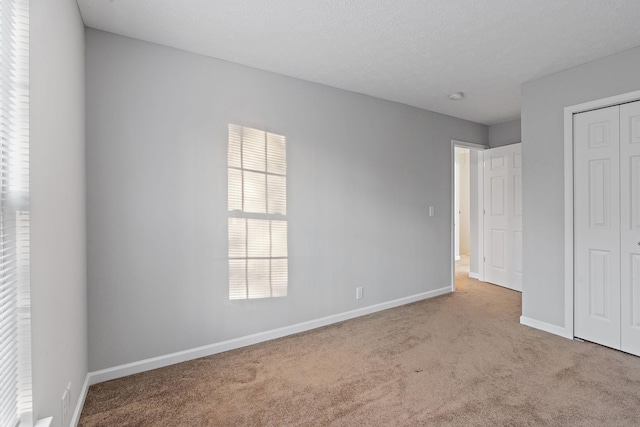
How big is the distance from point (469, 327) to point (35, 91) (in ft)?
11.9

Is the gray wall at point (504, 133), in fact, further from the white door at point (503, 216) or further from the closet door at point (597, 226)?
the closet door at point (597, 226)

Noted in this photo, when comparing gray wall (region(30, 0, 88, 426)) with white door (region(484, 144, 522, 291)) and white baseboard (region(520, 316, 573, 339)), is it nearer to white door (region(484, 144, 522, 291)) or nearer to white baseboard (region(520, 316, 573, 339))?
white baseboard (region(520, 316, 573, 339))

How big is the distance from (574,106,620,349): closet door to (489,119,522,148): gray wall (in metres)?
1.83

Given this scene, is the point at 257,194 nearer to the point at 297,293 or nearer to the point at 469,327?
the point at 297,293

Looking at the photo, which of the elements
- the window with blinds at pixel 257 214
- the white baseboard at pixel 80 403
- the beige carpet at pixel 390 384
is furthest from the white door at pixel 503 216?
the white baseboard at pixel 80 403

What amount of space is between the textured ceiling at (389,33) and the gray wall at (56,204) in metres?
0.61

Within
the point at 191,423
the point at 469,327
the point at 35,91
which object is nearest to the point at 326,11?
the point at 35,91

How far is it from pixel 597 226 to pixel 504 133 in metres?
2.40

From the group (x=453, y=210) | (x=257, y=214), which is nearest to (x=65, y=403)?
(x=257, y=214)

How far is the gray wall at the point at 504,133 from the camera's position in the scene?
466 cm

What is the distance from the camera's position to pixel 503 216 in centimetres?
477

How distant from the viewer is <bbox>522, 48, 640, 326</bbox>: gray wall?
294cm

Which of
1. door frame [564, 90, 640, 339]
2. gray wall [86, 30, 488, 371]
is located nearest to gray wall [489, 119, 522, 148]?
door frame [564, 90, 640, 339]

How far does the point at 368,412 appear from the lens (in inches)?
75.9
